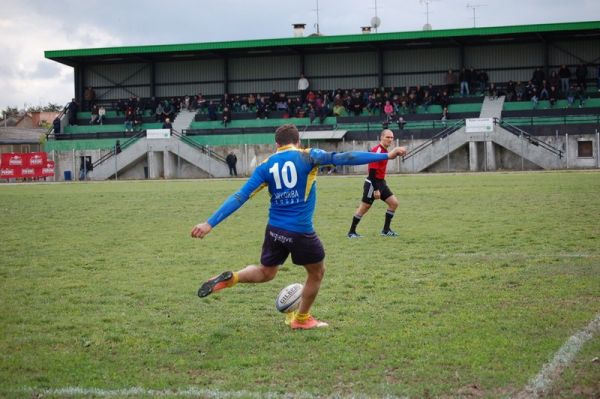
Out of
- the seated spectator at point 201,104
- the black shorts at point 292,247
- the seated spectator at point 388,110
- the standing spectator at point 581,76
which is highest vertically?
the standing spectator at point 581,76

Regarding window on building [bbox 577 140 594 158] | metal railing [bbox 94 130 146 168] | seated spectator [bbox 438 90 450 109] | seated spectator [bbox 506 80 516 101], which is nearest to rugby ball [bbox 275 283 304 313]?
window on building [bbox 577 140 594 158]

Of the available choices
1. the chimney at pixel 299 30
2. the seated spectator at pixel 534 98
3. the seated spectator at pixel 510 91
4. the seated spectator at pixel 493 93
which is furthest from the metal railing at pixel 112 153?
the seated spectator at pixel 534 98

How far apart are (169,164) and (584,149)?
964 inches

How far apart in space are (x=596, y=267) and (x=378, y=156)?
4622 millimetres

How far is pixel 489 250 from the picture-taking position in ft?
42.0

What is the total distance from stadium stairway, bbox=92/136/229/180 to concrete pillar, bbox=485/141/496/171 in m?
15.4

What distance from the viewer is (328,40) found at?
57.2 m

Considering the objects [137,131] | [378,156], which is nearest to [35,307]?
[378,156]

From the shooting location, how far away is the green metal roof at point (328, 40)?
5297cm

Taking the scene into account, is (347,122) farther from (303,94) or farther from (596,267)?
(596,267)

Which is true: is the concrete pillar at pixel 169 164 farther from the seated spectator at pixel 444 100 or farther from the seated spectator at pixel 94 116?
the seated spectator at pixel 444 100

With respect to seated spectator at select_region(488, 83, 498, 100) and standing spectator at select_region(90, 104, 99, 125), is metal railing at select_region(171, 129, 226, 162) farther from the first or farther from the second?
seated spectator at select_region(488, 83, 498, 100)

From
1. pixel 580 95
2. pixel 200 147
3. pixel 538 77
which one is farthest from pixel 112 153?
pixel 580 95

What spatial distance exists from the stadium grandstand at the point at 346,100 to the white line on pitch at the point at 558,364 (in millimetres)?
38927
